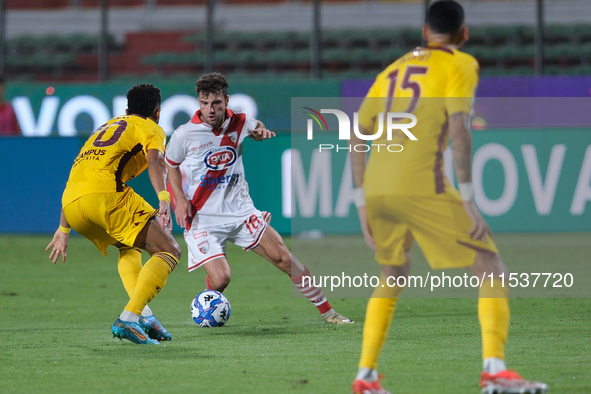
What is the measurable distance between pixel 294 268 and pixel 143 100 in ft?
6.01

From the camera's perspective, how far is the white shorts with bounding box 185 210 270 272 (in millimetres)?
6844

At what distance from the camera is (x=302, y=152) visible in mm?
13352

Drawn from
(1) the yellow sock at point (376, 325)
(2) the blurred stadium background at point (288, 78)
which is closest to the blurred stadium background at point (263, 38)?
(2) the blurred stadium background at point (288, 78)

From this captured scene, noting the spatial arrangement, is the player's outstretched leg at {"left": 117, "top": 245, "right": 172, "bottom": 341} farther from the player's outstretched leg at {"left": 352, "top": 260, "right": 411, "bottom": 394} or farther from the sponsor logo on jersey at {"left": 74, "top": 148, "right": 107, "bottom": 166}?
the player's outstretched leg at {"left": 352, "top": 260, "right": 411, "bottom": 394}

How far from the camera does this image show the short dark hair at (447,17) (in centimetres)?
420

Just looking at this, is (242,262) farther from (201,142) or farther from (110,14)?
(110,14)

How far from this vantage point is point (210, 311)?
662 cm

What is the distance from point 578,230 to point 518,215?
0.93 metres

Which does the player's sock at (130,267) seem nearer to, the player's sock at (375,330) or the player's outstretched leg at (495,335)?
the player's sock at (375,330)

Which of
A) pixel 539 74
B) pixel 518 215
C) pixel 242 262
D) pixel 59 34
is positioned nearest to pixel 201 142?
pixel 242 262

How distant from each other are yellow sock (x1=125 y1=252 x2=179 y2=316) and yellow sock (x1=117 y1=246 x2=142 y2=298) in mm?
365

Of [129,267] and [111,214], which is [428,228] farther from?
[129,267]

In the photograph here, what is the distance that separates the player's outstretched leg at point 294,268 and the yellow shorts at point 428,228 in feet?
8.82

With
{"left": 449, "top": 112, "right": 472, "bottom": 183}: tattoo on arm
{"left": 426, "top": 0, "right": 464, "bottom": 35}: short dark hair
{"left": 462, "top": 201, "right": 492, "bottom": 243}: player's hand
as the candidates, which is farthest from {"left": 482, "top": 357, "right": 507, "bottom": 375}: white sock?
{"left": 426, "top": 0, "right": 464, "bottom": 35}: short dark hair
